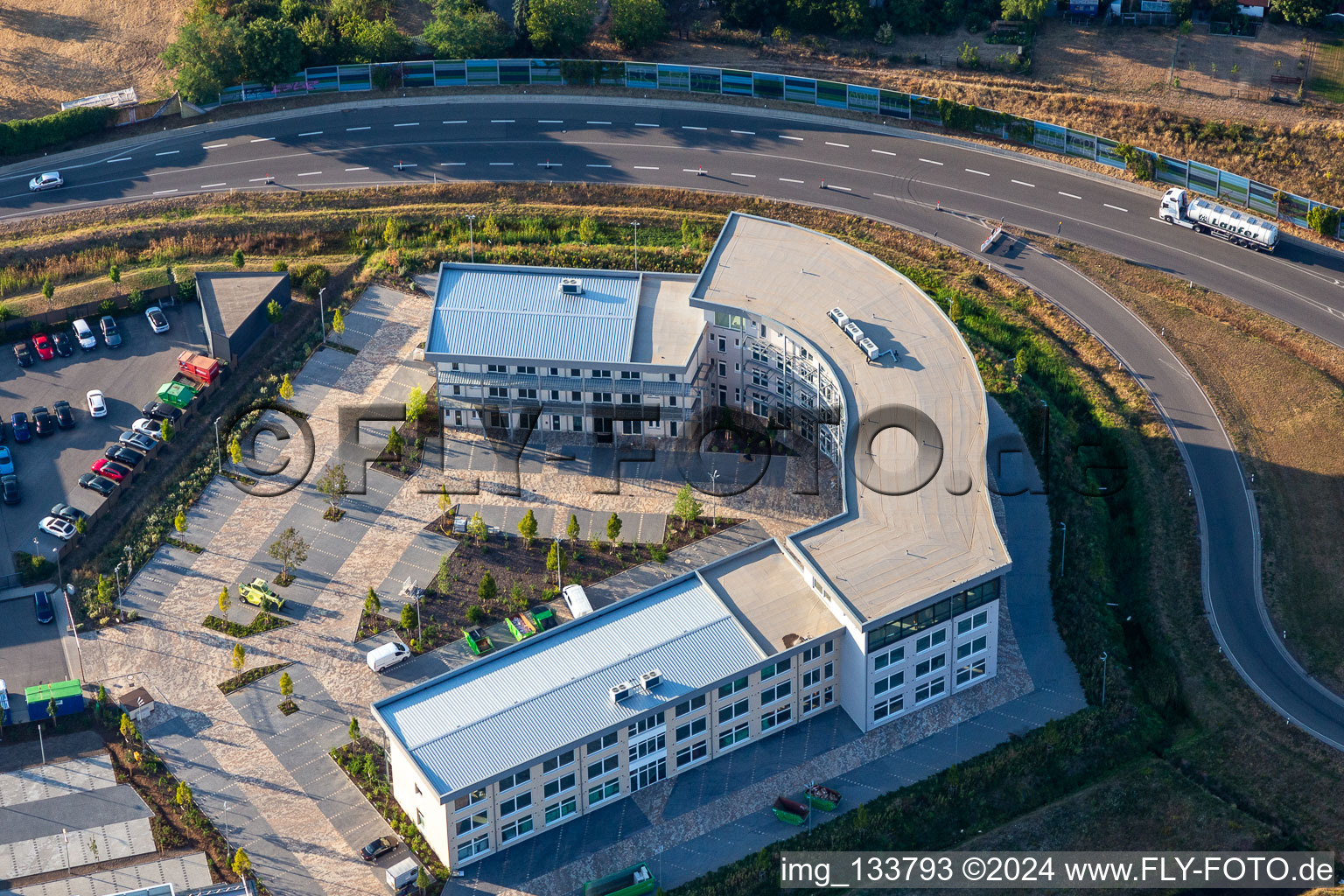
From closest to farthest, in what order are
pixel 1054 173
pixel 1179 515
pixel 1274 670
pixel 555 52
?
1. pixel 1274 670
2. pixel 1179 515
3. pixel 1054 173
4. pixel 555 52

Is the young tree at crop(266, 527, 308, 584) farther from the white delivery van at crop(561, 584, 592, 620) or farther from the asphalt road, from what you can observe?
the asphalt road

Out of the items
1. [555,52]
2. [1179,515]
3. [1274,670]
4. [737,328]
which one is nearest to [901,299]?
[737,328]

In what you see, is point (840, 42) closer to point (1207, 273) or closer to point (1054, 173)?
point (1054, 173)

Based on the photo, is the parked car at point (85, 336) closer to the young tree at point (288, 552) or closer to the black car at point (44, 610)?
the black car at point (44, 610)

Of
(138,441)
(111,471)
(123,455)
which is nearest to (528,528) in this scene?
(138,441)

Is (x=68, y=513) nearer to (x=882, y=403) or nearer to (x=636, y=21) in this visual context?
(x=882, y=403)
